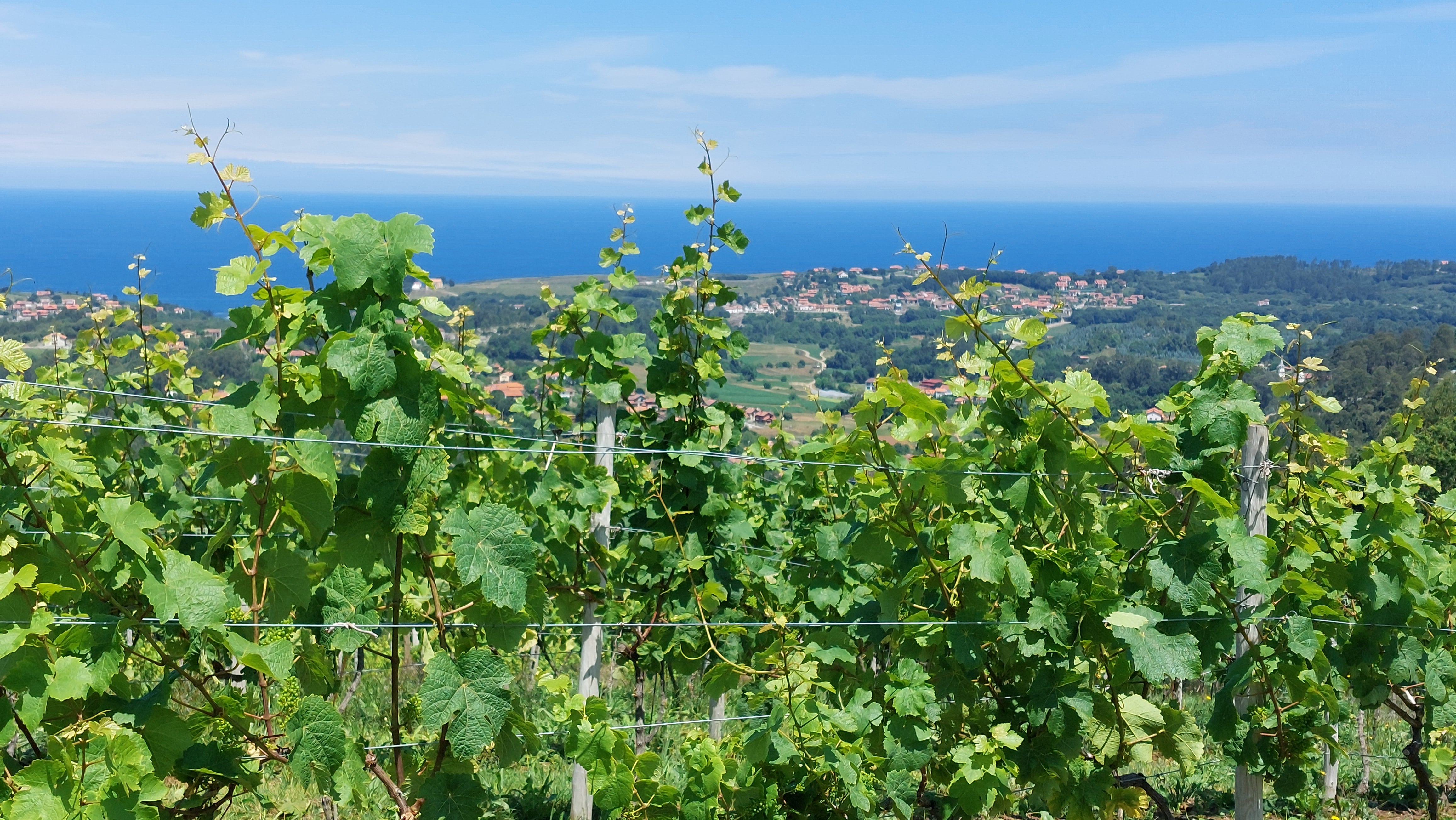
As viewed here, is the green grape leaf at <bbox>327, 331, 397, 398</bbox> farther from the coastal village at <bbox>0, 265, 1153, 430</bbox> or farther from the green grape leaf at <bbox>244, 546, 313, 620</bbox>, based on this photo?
the coastal village at <bbox>0, 265, 1153, 430</bbox>

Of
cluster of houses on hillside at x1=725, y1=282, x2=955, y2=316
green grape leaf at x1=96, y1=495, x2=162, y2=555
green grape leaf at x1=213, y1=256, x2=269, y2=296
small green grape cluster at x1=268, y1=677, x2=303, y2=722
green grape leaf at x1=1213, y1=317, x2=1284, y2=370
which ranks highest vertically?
green grape leaf at x1=213, y1=256, x2=269, y2=296

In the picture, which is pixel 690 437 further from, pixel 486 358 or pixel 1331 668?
pixel 1331 668

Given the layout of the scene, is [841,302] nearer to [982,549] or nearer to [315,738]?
[982,549]

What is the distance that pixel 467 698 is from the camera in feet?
6.81

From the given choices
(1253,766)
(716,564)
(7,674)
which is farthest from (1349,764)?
(7,674)

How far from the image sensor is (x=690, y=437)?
12.7 ft

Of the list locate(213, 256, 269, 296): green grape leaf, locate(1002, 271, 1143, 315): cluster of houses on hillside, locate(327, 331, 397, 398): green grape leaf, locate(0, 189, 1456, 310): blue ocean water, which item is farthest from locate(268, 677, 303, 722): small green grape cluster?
locate(0, 189, 1456, 310): blue ocean water

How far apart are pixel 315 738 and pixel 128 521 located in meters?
0.63

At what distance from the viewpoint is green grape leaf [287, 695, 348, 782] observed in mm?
2062

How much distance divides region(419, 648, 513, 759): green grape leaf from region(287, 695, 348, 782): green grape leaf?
0.22 m

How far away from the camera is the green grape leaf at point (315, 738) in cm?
206

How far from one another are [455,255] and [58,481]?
136503 millimetres

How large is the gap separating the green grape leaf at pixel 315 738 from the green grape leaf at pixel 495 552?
46 centimetres

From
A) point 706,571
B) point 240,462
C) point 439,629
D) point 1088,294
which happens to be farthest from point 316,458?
point 1088,294
